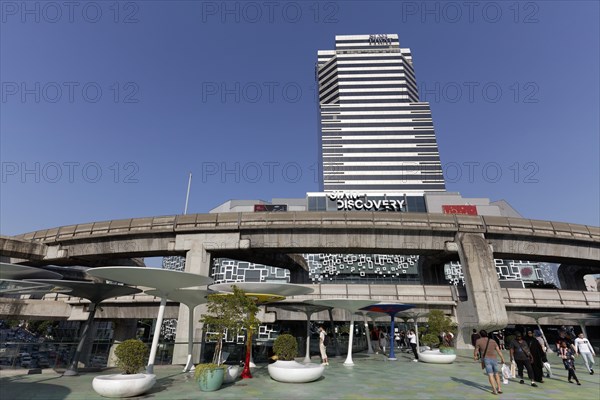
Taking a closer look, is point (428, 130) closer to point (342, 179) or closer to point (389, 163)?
point (389, 163)

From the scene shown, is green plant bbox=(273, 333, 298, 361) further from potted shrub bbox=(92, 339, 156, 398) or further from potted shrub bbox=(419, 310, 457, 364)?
potted shrub bbox=(419, 310, 457, 364)

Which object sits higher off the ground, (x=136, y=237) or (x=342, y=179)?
(x=342, y=179)

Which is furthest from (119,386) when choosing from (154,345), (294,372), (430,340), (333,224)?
(430,340)

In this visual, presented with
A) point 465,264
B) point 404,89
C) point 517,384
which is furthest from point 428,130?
point 517,384

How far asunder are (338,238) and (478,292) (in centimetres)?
1311

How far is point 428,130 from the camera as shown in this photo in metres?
117

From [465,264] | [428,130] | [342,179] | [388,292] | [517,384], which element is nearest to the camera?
[517,384]

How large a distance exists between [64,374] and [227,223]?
15198 millimetres

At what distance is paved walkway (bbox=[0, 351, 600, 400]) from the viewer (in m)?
10.8

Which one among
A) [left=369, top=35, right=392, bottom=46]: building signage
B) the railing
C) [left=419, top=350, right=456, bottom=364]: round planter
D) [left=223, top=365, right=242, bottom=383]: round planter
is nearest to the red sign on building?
[left=419, top=350, right=456, bottom=364]: round planter

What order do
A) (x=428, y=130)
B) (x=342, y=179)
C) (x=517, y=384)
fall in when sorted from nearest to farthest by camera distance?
(x=517, y=384), (x=342, y=179), (x=428, y=130)

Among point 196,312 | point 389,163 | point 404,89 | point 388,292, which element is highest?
point 404,89

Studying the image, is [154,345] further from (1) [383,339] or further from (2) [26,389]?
(1) [383,339]

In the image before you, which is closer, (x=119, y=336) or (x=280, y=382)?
(x=280, y=382)
